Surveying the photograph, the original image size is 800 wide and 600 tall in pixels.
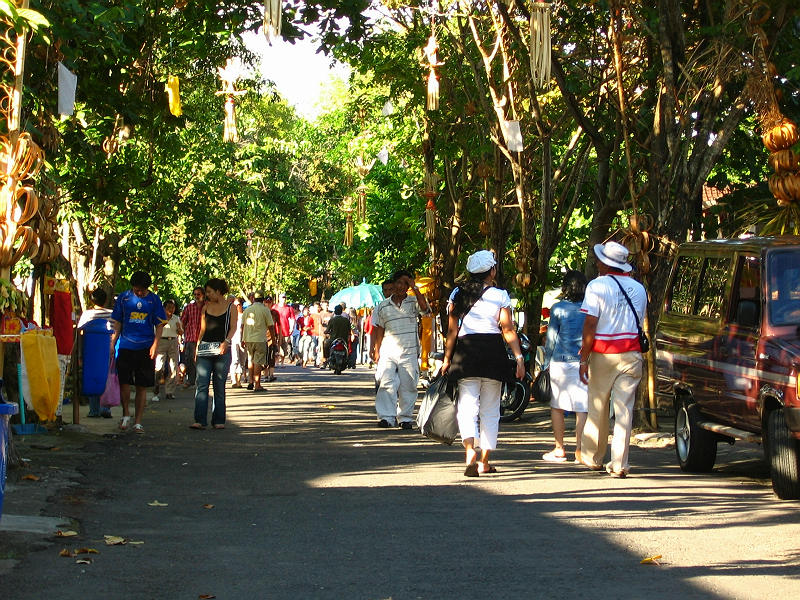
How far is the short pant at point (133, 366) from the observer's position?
15.5 m

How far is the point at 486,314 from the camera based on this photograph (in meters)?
11.5

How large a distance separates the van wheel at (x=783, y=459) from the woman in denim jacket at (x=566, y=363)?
8.58ft

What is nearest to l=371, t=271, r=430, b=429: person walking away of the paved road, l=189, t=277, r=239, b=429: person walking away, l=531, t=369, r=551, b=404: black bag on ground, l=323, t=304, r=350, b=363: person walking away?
l=531, t=369, r=551, b=404: black bag on ground

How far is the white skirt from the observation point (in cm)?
1276

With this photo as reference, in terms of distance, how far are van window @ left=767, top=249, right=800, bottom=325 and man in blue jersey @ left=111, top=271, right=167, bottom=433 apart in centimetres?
735

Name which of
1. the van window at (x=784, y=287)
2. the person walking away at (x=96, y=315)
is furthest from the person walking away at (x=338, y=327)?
the van window at (x=784, y=287)

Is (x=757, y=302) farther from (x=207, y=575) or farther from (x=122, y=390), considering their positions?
(x=122, y=390)

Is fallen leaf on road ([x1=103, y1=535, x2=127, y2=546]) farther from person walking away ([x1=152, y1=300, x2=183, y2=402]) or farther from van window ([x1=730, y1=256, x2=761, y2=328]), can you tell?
person walking away ([x1=152, y1=300, x2=183, y2=402])

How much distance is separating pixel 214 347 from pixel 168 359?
25.2 feet

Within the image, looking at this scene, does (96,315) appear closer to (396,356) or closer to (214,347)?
(214,347)

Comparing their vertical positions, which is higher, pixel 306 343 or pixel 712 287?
pixel 306 343

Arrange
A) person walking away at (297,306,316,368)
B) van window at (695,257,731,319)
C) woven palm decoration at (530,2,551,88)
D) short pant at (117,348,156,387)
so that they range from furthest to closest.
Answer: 1. person walking away at (297,306,316,368)
2. short pant at (117,348,156,387)
3. woven palm decoration at (530,2,551,88)
4. van window at (695,257,731,319)

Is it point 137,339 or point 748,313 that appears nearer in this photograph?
point 748,313

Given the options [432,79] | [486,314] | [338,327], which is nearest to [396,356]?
[432,79]
